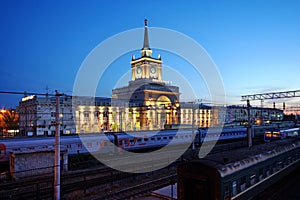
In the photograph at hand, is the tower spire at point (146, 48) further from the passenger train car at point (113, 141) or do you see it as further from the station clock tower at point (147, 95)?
the passenger train car at point (113, 141)

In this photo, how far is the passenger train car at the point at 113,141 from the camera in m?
22.4

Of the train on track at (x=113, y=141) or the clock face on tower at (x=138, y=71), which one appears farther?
the clock face on tower at (x=138, y=71)

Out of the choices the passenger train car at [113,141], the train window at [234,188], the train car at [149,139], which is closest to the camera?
the train window at [234,188]

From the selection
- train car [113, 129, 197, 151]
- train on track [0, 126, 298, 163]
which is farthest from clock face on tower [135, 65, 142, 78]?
train car [113, 129, 197, 151]

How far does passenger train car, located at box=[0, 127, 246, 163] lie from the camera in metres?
22.4

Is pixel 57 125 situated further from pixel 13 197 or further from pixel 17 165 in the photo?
pixel 17 165

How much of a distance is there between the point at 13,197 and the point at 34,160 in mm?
5981

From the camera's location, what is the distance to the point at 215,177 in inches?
351

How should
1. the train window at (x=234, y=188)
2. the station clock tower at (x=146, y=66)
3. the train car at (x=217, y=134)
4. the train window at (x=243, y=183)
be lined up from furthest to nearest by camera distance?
1. the station clock tower at (x=146, y=66)
2. the train car at (x=217, y=134)
3. the train window at (x=243, y=183)
4. the train window at (x=234, y=188)

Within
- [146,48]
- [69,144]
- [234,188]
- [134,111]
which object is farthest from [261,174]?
[146,48]

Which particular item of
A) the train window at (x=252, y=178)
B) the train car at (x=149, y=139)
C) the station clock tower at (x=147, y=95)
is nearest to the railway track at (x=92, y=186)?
the train window at (x=252, y=178)

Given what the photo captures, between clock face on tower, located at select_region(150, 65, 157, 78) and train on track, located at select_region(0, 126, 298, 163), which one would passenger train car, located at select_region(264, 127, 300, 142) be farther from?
clock face on tower, located at select_region(150, 65, 157, 78)

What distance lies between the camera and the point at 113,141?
2989cm

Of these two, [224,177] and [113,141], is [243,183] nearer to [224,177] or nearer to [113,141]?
[224,177]
